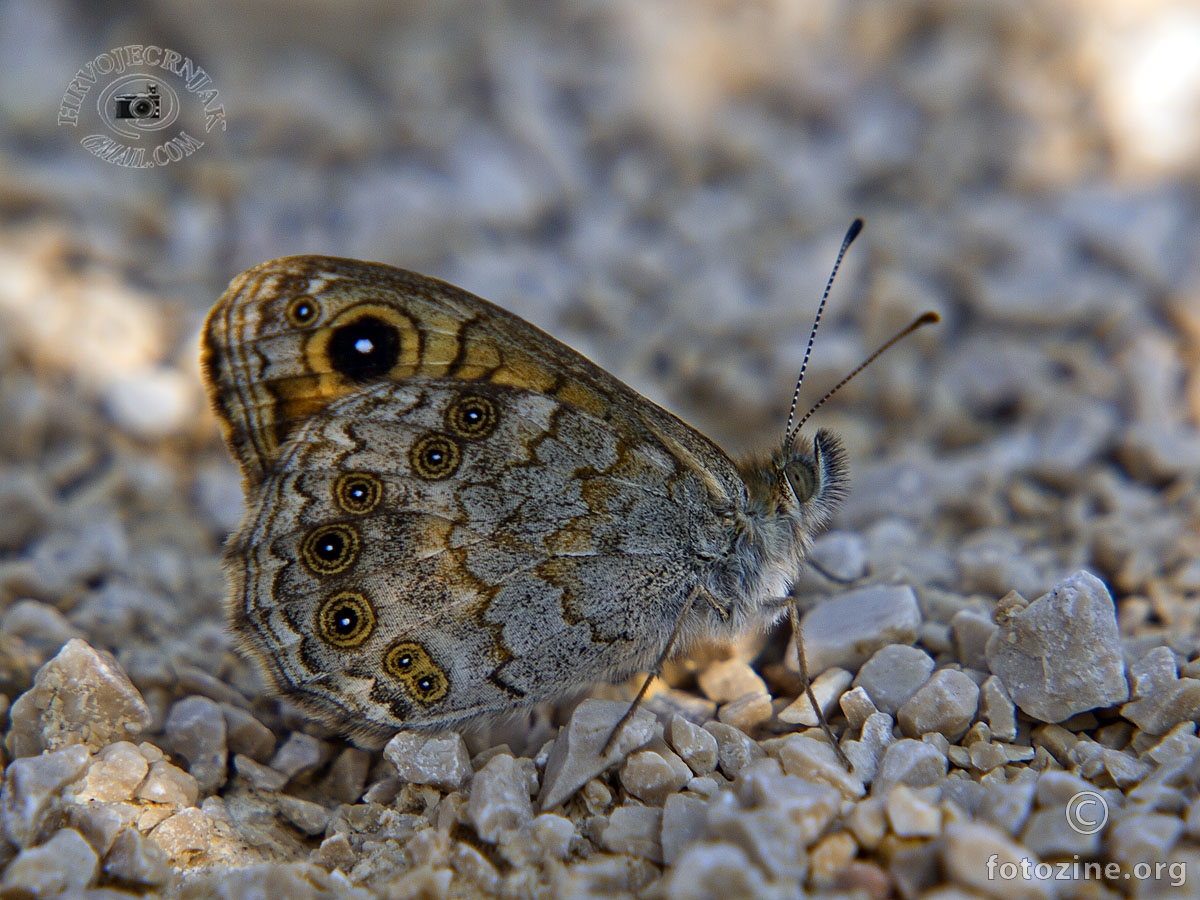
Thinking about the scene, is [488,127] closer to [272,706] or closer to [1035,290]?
[1035,290]

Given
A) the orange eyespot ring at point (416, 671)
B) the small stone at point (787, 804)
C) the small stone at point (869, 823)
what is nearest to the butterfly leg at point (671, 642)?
the small stone at point (787, 804)

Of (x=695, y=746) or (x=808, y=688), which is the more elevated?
(x=808, y=688)

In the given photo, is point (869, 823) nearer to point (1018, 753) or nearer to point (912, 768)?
point (912, 768)

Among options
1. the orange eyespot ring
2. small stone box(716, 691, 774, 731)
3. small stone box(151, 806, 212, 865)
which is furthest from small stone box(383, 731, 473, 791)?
small stone box(716, 691, 774, 731)

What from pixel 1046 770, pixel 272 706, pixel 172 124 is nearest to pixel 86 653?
pixel 272 706
